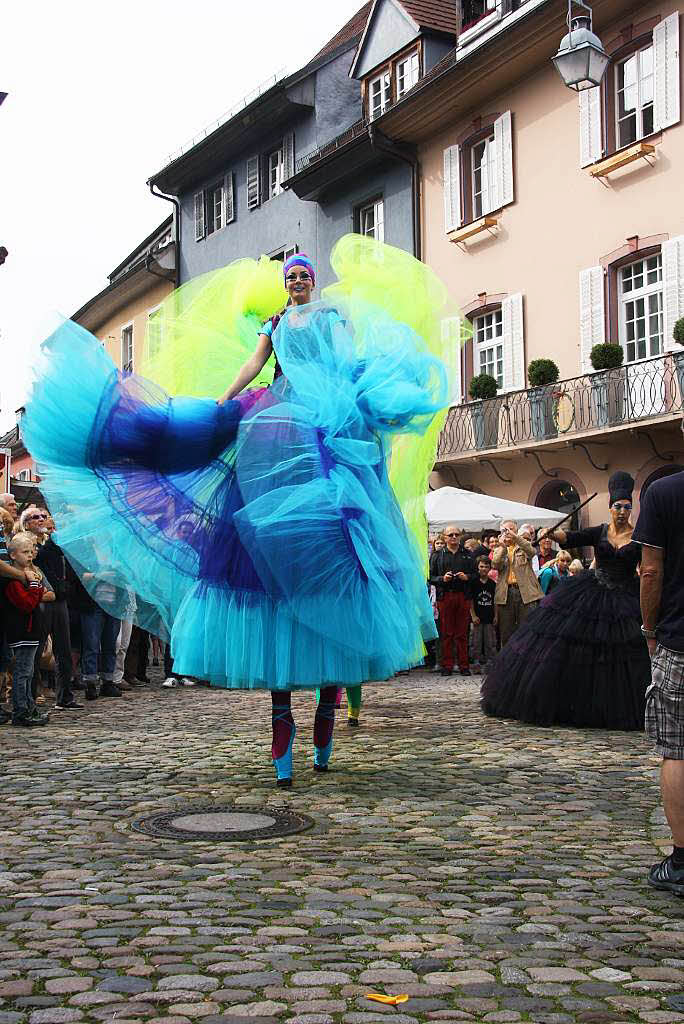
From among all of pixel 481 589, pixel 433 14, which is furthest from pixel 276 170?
pixel 481 589

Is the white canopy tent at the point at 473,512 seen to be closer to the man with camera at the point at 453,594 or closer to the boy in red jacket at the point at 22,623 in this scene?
the man with camera at the point at 453,594

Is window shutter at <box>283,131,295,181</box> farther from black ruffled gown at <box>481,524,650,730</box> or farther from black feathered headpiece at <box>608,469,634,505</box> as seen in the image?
black feathered headpiece at <box>608,469,634,505</box>

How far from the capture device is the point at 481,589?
1705 cm

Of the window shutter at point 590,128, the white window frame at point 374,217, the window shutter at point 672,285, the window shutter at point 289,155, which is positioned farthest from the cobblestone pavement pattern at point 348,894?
the window shutter at point 289,155

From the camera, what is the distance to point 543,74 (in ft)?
79.3

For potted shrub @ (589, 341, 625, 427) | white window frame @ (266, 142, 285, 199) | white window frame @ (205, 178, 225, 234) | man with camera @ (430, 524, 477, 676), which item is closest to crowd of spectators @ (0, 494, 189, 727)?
man with camera @ (430, 524, 477, 676)

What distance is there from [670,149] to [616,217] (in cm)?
173

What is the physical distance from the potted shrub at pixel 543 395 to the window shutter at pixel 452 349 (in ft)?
53.9

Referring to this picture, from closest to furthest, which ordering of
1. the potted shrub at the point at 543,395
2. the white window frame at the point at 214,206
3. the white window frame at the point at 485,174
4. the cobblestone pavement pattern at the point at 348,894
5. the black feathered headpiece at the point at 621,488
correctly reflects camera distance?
the cobblestone pavement pattern at the point at 348,894
the black feathered headpiece at the point at 621,488
the potted shrub at the point at 543,395
the white window frame at the point at 485,174
the white window frame at the point at 214,206

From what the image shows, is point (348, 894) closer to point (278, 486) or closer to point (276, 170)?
point (278, 486)

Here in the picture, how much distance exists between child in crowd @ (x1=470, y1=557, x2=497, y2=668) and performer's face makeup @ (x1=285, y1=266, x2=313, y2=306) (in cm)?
1002

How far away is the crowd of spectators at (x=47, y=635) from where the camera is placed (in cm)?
1026

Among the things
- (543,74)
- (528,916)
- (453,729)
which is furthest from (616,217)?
(528,916)

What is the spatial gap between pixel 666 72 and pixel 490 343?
23.0 feet
